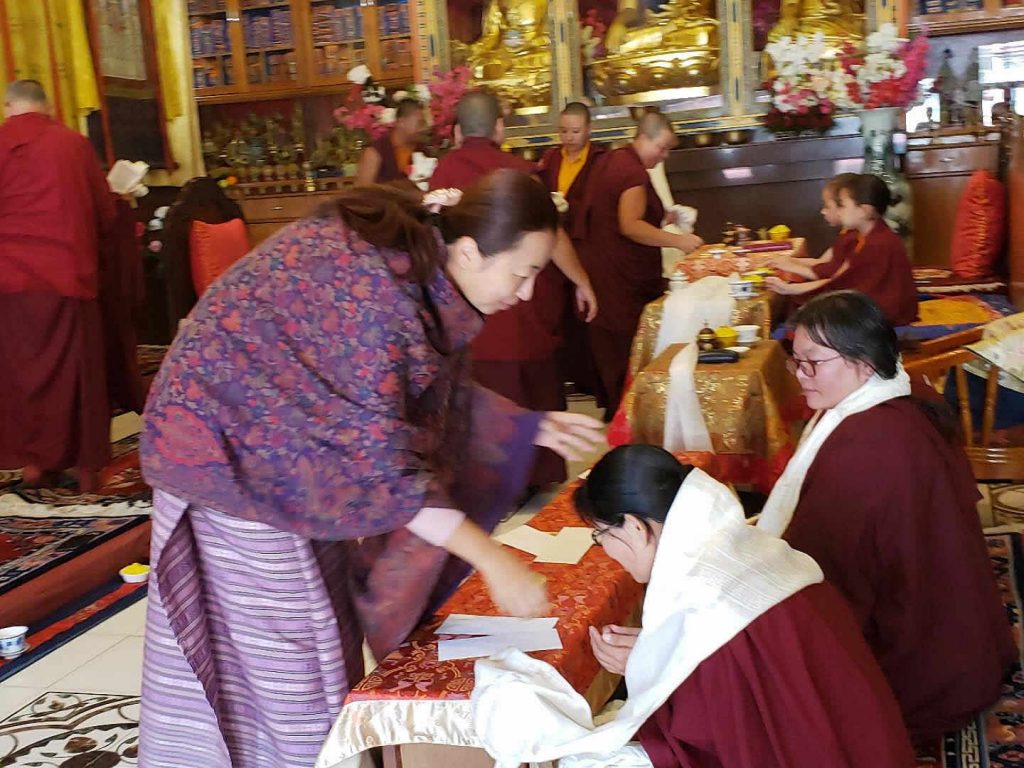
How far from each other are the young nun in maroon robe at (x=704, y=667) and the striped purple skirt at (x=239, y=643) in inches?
15.0

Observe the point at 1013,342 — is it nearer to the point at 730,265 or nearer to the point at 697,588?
the point at 730,265

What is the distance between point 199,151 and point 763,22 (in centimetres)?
412

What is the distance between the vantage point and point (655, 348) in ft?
14.2

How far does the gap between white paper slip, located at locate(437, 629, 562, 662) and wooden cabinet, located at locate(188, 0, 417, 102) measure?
718 cm

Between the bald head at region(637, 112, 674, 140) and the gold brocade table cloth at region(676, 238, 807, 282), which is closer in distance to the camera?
the gold brocade table cloth at region(676, 238, 807, 282)

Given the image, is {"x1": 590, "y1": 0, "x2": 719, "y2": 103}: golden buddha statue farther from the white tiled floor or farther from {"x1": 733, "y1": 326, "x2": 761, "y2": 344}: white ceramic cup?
the white tiled floor

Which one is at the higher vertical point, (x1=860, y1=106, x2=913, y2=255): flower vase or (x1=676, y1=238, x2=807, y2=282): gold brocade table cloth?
(x1=860, y1=106, x2=913, y2=255): flower vase

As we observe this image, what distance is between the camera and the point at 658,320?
4305 millimetres

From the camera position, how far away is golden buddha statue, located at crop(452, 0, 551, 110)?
25.7ft

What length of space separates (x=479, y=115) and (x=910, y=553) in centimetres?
250

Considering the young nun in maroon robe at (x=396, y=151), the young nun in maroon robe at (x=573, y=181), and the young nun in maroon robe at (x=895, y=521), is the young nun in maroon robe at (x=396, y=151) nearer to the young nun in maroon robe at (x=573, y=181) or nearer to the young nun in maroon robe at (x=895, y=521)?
A: the young nun in maroon robe at (x=573, y=181)

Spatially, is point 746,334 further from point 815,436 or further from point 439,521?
point 439,521

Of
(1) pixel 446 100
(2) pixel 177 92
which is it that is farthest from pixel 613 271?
(2) pixel 177 92

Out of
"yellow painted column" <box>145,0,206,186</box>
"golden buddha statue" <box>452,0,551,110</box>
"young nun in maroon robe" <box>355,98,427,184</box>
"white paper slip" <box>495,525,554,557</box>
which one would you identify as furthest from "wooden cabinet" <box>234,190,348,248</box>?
"white paper slip" <box>495,525,554,557</box>
